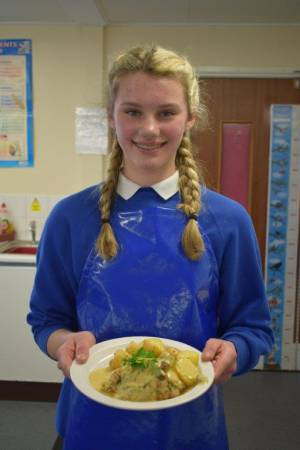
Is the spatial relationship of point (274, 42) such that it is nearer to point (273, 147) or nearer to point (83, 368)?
point (273, 147)

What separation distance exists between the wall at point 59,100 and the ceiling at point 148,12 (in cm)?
8

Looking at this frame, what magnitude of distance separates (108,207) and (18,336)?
1609 mm

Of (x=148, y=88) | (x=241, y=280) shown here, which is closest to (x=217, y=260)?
(x=241, y=280)

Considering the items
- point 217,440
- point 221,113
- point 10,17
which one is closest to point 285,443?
point 217,440

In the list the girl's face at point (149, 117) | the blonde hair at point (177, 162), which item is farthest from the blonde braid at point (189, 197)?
the girl's face at point (149, 117)

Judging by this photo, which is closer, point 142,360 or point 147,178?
point 142,360

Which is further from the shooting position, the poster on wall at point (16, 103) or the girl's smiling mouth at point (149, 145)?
the poster on wall at point (16, 103)

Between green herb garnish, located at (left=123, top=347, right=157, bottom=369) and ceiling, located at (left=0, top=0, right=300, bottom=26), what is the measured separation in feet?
6.69

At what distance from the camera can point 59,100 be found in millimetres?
2789

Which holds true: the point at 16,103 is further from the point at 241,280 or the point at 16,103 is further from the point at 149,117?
the point at 241,280

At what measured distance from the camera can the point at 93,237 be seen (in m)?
1.00

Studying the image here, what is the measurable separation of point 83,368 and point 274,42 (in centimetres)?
252

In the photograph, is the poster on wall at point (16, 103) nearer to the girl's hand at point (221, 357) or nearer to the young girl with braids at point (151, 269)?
the young girl with braids at point (151, 269)

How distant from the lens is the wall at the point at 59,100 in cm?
270
